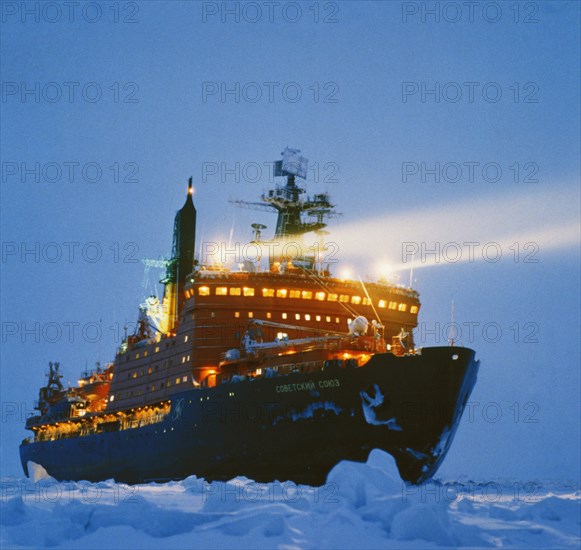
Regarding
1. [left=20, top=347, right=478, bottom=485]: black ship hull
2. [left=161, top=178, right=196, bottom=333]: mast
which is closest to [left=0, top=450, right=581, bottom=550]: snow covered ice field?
[left=20, top=347, right=478, bottom=485]: black ship hull

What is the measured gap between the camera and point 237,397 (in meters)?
30.0

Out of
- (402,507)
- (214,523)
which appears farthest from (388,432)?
(214,523)

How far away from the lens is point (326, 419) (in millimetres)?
27703

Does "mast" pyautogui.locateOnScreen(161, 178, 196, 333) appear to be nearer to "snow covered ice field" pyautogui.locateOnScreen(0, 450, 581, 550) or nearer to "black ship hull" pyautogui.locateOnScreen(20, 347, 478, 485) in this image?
"black ship hull" pyautogui.locateOnScreen(20, 347, 478, 485)

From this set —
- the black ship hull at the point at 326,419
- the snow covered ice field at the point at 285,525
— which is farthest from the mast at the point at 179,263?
the snow covered ice field at the point at 285,525

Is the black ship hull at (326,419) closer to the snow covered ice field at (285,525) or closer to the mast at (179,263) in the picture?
the snow covered ice field at (285,525)

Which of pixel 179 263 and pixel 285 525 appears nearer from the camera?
pixel 285 525

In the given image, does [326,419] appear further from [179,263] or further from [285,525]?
[179,263]

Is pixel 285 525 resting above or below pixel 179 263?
below

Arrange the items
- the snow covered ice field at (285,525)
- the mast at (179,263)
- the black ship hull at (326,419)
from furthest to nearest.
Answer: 1. the mast at (179,263)
2. the black ship hull at (326,419)
3. the snow covered ice field at (285,525)

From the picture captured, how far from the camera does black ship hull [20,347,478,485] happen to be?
26906mm

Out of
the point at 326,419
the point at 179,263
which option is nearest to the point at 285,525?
the point at 326,419

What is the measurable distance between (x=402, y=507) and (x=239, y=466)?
1423 centimetres

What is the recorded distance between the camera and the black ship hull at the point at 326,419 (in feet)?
88.3
